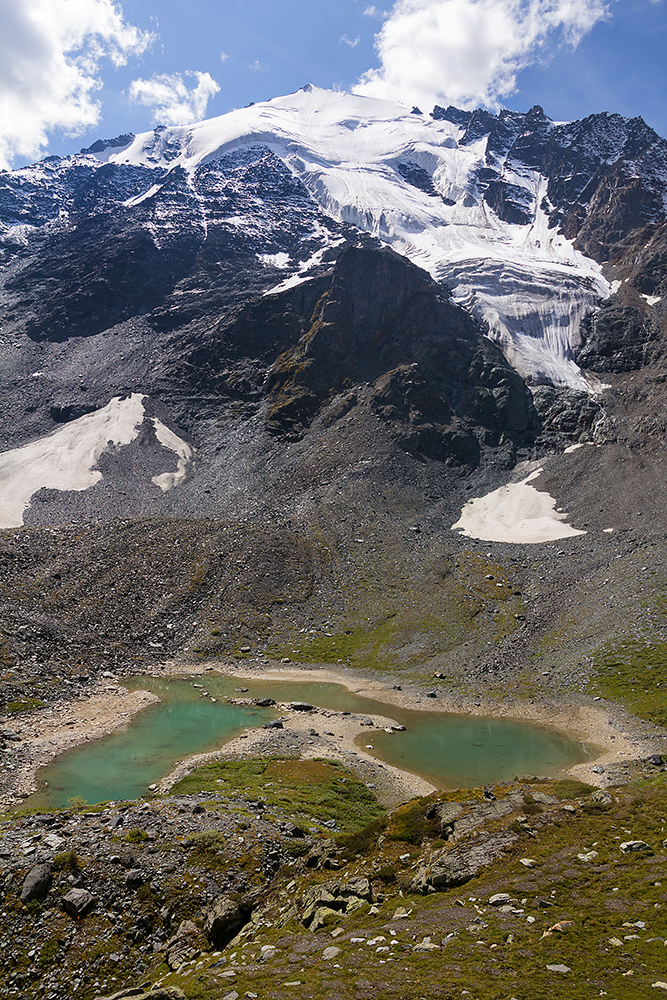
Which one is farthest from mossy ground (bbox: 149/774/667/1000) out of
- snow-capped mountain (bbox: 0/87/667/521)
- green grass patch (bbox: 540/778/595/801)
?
snow-capped mountain (bbox: 0/87/667/521)

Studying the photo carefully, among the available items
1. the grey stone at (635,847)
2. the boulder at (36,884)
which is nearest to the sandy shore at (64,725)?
the boulder at (36,884)

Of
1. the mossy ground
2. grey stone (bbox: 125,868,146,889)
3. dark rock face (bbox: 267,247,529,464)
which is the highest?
dark rock face (bbox: 267,247,529,464)

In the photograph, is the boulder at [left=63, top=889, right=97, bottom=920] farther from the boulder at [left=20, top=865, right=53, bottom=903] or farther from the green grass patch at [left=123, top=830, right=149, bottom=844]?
the green grass patch at [left=123, top=830, right=149, bottom=844]

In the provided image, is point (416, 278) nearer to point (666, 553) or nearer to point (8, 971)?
point (666, 553)

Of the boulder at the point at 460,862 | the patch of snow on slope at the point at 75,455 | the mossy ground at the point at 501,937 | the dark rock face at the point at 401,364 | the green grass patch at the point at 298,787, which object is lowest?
the green grass patch at the point at 298,787

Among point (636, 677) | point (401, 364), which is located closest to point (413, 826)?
point (636, 677)

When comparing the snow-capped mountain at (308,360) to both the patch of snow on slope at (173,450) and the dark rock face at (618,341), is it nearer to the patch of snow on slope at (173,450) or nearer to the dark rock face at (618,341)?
the dark rock face at (618,341)
